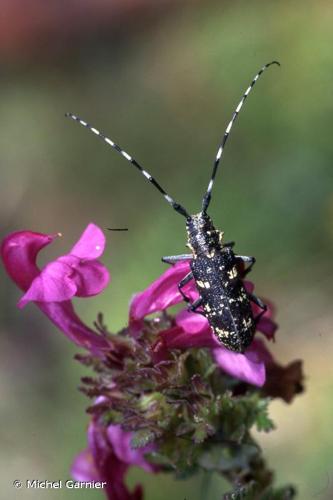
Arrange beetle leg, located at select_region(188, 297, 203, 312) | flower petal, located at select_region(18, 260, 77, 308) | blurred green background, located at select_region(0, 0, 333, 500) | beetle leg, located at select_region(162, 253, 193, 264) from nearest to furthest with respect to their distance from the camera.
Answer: flower petal, located at select_region(18, 260, 77, 308) → beetle leg, located at select_region(188, 297, 203, 312) → beetle leg, located at select_region(162, 253, 193, 264) → blurred green background, located at select_region(0, 0, 333, 500)

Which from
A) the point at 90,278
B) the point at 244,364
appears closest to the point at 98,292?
the point at 90,278

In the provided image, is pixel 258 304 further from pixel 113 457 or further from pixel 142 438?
pixel 113 457

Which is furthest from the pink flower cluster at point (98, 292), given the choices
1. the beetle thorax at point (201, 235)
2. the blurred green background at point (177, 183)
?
the blurred green background at point (177, 183)

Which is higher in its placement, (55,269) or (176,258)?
(176,258)

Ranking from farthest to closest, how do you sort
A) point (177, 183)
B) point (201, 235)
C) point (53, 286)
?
1. point (177, 183)
2. point (201, 235)
3. point (53, 286)

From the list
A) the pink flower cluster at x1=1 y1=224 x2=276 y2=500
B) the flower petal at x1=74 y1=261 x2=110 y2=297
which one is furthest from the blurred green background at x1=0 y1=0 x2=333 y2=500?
the flower petal at x1=74 y1=261 x2=110 y2=297

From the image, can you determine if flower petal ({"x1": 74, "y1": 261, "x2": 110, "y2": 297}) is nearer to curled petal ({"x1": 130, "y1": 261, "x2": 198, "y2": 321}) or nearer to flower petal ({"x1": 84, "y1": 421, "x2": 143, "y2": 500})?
curled petal ({"x1": 130, "y1": 261, "x2": 198, "y2": 321})

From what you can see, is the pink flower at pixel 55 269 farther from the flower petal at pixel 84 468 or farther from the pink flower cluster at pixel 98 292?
the flower petal at pixel 84 468
